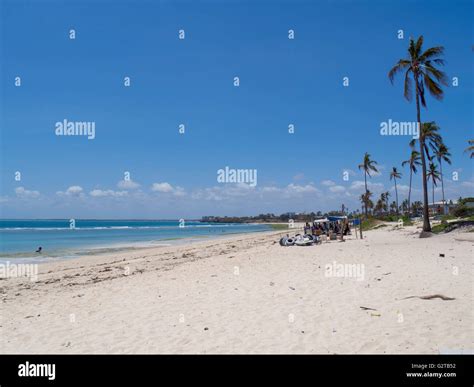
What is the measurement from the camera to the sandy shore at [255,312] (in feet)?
18.6

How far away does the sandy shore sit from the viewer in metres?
5.68

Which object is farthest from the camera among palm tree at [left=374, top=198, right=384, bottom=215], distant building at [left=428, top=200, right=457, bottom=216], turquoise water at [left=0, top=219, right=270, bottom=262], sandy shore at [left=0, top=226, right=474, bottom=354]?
palm tree at [left=374, top=198, right=384, bottom=215]

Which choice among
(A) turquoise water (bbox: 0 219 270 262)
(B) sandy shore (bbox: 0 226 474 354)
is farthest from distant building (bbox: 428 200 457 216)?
(B) sandy shore (bbox: 0 226 474 354)

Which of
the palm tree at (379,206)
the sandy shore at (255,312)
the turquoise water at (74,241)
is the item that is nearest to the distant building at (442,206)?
the palm tree at (379,206)

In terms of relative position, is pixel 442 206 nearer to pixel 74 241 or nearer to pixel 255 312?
pixel 74 241

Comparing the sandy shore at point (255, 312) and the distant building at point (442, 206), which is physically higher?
the distant building at point (442, 206)

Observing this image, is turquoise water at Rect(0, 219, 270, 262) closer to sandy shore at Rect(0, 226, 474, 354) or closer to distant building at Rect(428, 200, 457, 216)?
sandy shore at Rect(0, 226, 474, 354)

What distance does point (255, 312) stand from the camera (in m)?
7.42

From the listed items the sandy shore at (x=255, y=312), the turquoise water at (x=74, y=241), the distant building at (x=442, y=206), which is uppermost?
the distant building at (x=442, y=206)

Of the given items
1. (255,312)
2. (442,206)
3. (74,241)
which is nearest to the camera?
(255,312)

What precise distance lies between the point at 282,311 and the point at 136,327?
2.99 m

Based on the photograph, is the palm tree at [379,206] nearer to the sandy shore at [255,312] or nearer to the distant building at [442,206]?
the distant building at [442,206]

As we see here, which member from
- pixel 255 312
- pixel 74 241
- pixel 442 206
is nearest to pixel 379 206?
pixel 442 206
